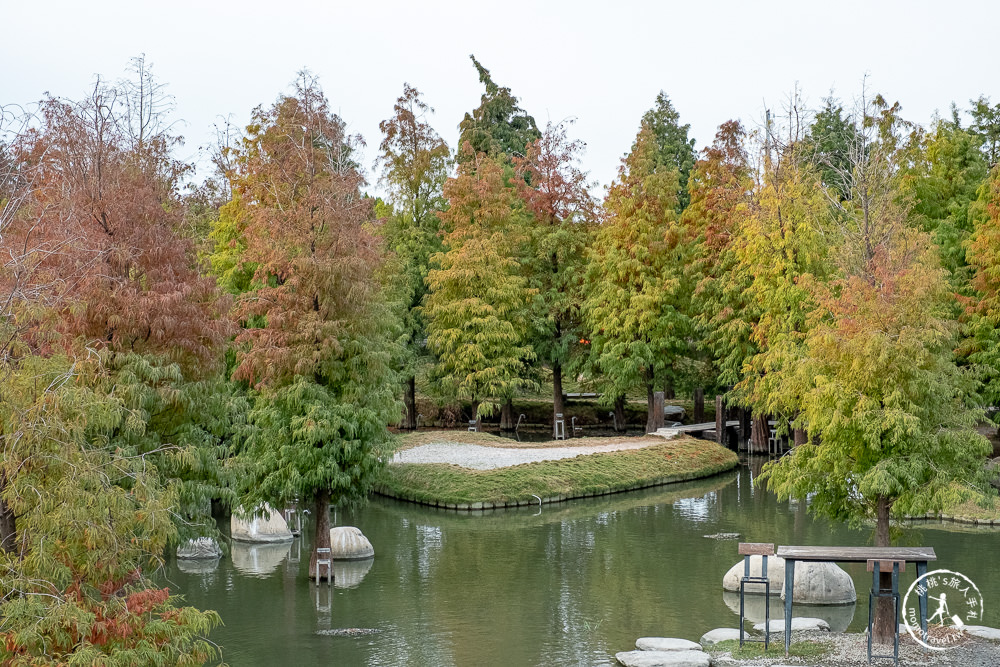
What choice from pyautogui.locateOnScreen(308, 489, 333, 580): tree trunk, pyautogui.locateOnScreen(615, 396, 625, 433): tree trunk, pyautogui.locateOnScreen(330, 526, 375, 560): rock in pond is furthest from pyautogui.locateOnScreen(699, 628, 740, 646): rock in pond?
pyautogui.locateOnScreen(615, 396, 625, 433): tree trunk

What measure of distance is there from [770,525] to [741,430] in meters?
16.9

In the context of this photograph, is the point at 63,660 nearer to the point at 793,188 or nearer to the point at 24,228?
the point at 24,228

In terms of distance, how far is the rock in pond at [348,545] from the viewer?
22406mm

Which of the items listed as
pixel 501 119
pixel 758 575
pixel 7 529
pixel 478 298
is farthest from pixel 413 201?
pixel 7 529

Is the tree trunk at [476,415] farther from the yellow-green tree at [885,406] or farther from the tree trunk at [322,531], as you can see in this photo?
the yellow-green tree at [885,406]

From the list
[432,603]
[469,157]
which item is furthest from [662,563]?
[469,157]

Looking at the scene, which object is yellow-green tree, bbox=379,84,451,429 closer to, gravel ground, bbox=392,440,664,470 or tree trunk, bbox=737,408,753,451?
gravel ground, bbox=392,440,664,470

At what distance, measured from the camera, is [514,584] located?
797 inches

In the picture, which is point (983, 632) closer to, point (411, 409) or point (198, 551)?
point (198, 551)

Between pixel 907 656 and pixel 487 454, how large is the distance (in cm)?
2147

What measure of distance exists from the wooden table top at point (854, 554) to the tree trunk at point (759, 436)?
2743 cm

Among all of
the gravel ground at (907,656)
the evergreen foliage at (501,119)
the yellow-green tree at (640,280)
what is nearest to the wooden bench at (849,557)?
the gravel ground at (907,656)

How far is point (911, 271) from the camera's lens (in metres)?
16.5

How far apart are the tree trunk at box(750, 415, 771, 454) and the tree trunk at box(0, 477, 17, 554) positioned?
3502 centimetres
